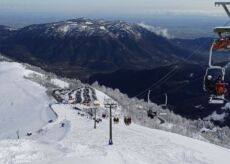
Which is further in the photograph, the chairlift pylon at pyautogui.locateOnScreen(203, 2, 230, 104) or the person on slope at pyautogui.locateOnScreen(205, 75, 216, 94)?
the person on slope at pyautogui.locateOnScreen(205, 75, 216, 94)

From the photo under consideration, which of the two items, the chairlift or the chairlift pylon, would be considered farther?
the chairlift

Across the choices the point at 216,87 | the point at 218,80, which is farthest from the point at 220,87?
the point at 218,80

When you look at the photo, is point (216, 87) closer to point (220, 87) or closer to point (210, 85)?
point (220, 87)

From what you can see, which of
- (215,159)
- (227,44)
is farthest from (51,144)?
(227,44)

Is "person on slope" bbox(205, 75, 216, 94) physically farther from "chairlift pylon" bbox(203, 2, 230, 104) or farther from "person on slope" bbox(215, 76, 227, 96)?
"person on slope" bbox(215, 76, 227, 96)

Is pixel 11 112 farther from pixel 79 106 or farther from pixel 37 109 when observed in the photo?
pixel 79 106

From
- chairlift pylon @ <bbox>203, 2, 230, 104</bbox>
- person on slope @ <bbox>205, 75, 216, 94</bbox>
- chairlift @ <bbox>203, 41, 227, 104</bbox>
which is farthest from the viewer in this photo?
person on slope @ <bbox>205, 75, 216, 94</bbox>

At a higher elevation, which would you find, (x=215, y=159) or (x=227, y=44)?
(x=227, y=44)

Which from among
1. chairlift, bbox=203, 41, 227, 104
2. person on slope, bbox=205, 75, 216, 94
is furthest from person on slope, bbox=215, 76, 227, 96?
person on slope, bbox=205, 75, 216, 94

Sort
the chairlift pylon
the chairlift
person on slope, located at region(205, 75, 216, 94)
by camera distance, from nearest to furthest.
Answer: the chairlift pylon
the chairlift
person on slope, located at region(205, 75, 216, 94)

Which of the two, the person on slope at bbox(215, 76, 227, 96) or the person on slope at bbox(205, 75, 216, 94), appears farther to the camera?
the person on slope at bbox(205, 75, 216, 94)

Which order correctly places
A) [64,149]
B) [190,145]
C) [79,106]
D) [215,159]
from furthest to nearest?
[79,106]
[190,145]
[215,159]
[64,149]
